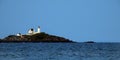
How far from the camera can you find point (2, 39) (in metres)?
170

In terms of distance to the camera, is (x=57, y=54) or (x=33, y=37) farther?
(x=33, y=37)

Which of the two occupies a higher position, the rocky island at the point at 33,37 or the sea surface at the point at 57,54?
the rocky island at the point at 33,37

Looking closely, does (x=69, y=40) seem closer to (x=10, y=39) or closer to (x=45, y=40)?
(x=45, y=40)

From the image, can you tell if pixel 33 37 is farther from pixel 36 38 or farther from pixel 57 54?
pixel 57 54

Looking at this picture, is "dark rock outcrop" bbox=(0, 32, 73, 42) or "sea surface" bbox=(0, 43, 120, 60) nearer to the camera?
"sea surface" bbox=(0, 43, 120, 60)

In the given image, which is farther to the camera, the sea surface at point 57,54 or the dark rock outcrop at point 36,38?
the dark rock outcrop at point 36,38

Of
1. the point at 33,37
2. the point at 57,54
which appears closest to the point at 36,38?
the point at 33,37

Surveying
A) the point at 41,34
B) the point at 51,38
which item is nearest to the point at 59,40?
the point at 51,38

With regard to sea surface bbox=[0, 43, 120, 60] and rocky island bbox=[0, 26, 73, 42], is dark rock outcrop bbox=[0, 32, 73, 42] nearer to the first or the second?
rocky island bbox=[0, 26, 73, 42]

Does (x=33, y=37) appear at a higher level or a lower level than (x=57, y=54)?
higher

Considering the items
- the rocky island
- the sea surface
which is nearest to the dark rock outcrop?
the rocky island

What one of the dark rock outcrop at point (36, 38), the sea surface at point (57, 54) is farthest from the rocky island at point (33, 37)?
the sea surface at point (57, 54)

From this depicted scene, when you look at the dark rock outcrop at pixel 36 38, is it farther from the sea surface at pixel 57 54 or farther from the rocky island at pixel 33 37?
the sea surface at pixel 57 54

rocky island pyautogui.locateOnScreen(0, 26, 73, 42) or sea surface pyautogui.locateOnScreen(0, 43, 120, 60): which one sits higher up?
rocky island pyautogui.locateOnScreen(0, 26, 73, 42)
